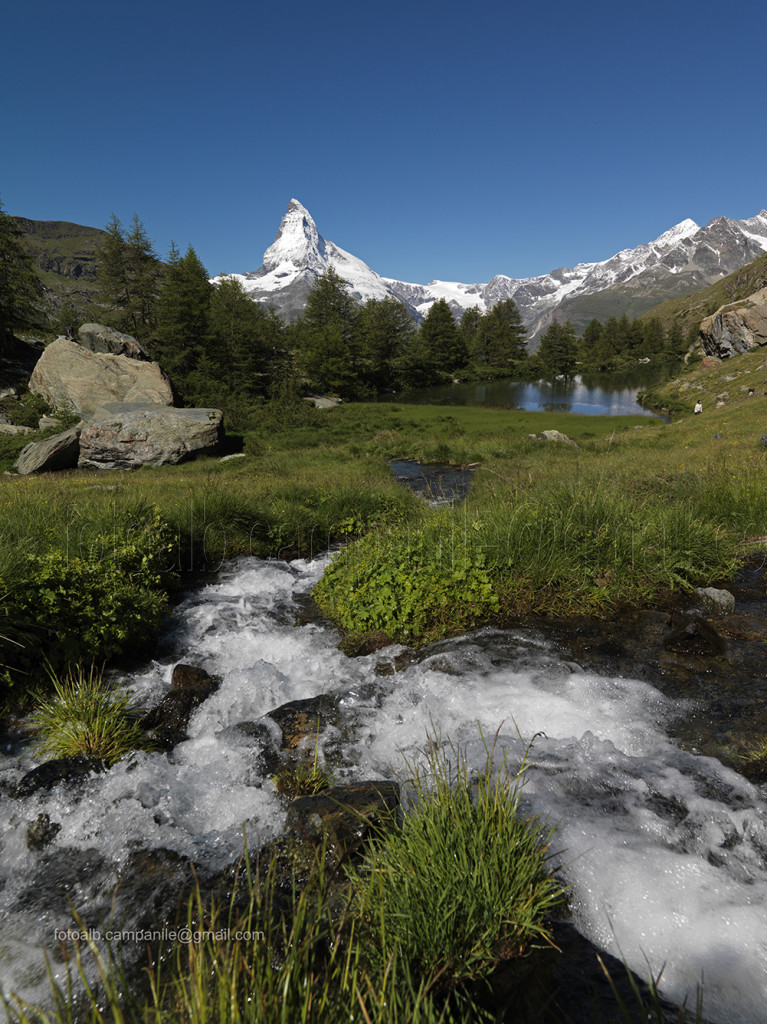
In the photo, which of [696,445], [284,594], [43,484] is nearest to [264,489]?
[284,594]

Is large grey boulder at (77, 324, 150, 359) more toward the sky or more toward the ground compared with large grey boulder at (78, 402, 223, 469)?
more toward the sky

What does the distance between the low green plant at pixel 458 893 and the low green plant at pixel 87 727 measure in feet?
9.42

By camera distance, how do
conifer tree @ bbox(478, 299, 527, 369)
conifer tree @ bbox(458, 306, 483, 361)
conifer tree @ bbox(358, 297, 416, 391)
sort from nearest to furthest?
conifer tree @ bbox(358, 297, 416, 391)
conifer tree @ bbox(478, 299, 527, 369)
conifer tree @ bbox(458, 306, 483, 361)

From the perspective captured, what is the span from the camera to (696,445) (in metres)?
19.8

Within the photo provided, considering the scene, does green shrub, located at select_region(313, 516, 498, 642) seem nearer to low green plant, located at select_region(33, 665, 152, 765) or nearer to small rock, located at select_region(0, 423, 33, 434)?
low green plant, located at select_region(33, 665, 152, 765)

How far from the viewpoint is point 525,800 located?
3.41 metres

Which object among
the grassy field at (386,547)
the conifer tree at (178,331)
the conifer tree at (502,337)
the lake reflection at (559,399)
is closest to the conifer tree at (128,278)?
the conifer tree at (178,331)

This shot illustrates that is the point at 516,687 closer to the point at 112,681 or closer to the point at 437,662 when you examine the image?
the point at 437,662

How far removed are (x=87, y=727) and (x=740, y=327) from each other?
227ft

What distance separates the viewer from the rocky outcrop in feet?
168

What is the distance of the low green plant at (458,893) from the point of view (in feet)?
7.25

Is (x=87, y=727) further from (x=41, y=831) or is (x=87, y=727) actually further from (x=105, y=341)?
(x=105, y=341)

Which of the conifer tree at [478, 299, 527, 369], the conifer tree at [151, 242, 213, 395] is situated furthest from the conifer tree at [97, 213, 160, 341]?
the conifer tree at [478, 299, 527, 369]

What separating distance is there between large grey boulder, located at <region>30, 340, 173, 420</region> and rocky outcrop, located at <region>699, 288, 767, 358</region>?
5981 cm
